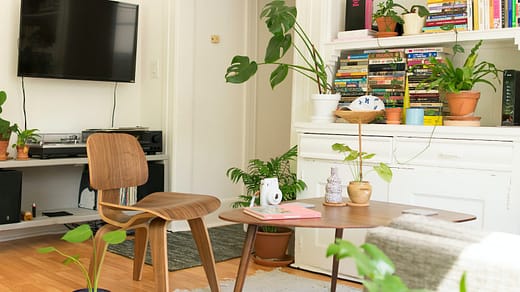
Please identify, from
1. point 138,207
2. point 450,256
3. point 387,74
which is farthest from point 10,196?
point 450,256

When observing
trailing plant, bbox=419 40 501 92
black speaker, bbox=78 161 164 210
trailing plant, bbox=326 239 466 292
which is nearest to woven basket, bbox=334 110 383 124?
trailing plant, bbox=419 40 501 92

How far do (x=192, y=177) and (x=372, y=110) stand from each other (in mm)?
1921

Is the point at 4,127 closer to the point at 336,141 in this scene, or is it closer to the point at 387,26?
the point at 336,141

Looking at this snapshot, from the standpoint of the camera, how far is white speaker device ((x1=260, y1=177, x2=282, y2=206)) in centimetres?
273

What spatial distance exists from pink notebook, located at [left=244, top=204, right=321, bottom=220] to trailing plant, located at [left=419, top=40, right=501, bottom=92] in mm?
1130

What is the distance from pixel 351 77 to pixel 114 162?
4.79 feet

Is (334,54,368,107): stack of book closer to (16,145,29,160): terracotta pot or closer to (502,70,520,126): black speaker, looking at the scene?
(502,70,520,126): black speaker

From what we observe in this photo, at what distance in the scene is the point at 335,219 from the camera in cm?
240

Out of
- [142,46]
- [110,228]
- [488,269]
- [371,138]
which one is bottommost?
[110,228]

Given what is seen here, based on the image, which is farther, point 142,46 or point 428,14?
point 142,46

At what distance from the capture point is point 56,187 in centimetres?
457

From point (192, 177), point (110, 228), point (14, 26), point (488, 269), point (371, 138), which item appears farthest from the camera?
point (192, 177)

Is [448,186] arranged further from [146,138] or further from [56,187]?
[56,187]

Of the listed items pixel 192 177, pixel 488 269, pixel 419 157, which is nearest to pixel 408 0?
pixel 419 157
